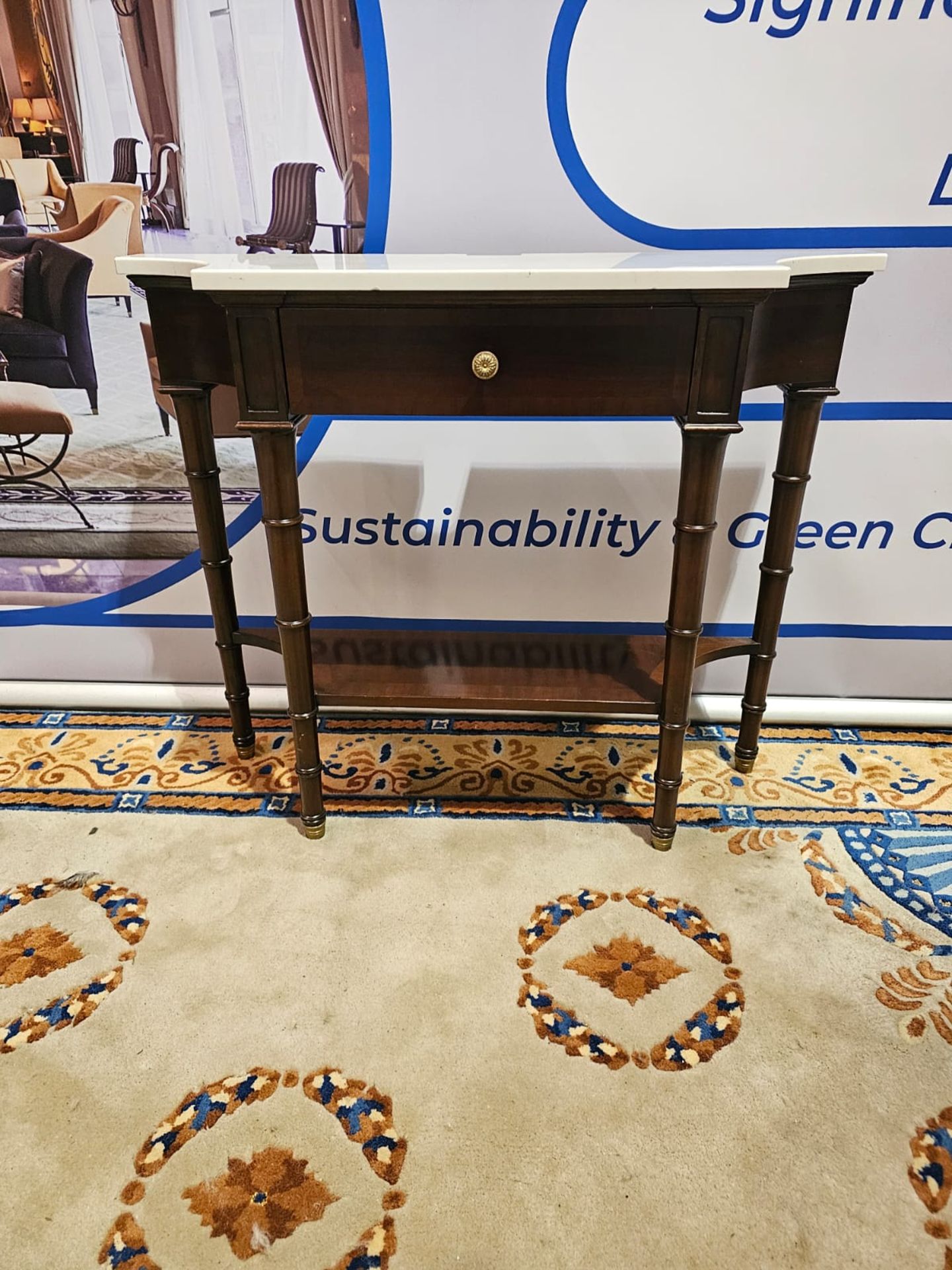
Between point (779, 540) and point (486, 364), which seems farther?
point (779, 540)

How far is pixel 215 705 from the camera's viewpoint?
6.11 feet

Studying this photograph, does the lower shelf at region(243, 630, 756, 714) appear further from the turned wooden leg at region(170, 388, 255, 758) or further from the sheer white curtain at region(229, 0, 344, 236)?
the sheer white curtain at region(229, 0, 344, 236)

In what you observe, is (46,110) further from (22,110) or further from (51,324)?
(51,324)

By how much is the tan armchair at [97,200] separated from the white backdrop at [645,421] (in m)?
0.49

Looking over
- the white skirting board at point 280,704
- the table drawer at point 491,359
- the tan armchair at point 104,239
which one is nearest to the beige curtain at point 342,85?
the tan armchair at point 104,239

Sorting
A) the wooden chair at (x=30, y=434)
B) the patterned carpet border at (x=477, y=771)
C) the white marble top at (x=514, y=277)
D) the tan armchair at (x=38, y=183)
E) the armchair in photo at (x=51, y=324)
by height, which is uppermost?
the tan armchair at (x=38, y=183)

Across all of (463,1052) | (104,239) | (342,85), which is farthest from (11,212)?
(463,1052)

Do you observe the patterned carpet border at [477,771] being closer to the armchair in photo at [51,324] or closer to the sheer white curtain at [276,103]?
the armchair in photo at [51,324]

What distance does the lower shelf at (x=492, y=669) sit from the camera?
1.40 m

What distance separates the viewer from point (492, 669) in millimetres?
1515

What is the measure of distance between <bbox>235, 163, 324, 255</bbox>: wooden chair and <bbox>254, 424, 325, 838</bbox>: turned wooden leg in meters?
0.51

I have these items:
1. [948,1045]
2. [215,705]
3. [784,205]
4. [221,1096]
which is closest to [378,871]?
[221,1096]

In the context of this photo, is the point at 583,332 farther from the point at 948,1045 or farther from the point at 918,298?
the point at 948,1045

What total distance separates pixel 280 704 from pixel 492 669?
591 millimetres
